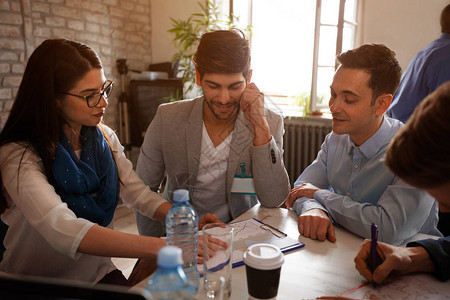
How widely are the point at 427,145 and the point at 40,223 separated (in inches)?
39.4

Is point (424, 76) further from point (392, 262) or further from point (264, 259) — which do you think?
point (264, 259)

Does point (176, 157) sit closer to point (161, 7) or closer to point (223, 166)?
point (223, 166)

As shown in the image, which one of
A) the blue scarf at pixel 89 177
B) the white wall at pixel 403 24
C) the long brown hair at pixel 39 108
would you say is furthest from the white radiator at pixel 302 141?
the long brown hair at pixel 39 108

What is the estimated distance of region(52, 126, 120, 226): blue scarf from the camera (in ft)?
4.06

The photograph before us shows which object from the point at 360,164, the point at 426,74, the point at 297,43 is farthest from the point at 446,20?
the point at 297,43

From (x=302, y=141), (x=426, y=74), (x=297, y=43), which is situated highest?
(x=297, y=43)

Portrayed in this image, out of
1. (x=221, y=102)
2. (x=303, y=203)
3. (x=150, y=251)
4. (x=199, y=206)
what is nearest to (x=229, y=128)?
(x=221, y=102)

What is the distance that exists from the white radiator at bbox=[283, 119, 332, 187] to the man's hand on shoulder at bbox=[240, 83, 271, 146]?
2.16 metres

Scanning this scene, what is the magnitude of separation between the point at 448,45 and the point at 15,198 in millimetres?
2591

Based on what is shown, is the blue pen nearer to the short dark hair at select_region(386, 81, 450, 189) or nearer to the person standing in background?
the short dark hair at select_region(386, 81, 450, 189)

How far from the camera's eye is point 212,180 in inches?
67.6

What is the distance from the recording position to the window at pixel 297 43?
3.56 meters

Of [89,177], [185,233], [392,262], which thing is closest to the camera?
[392,262]

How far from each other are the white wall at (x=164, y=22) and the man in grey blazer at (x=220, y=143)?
123 inches
